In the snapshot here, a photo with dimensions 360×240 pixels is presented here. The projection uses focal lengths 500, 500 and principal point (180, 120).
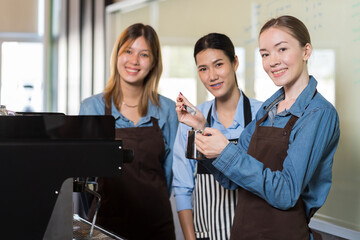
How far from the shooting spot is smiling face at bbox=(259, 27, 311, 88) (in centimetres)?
135

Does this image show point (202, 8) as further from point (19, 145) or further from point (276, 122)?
point (19, 145)

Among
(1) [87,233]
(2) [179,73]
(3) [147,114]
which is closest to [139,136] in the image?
(3) [147,114]

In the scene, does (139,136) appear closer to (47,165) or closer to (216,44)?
(216,44)

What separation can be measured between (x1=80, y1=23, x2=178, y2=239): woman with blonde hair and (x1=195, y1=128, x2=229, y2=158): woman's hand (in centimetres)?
75

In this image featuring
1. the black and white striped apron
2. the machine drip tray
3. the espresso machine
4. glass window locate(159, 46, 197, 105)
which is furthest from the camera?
glass window locate(159, 46, 197, 105)

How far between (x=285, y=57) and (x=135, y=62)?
3.00 ft

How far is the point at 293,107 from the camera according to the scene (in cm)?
132

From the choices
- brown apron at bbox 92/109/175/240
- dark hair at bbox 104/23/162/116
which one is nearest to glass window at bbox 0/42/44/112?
dark hair at bbox 104/23/162/116

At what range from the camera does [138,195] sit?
2035 mm

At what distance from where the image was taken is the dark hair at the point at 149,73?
215 centimetres

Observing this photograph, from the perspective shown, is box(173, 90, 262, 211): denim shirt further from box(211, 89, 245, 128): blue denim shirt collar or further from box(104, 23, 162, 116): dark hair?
box(104, 23, 162, 116): dark hair

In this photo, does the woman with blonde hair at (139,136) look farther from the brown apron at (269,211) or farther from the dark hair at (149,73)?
the brown apron at (269,211)

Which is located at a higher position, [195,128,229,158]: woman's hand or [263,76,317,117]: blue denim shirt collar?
[263,76,317,117]: blue denim shirt collar

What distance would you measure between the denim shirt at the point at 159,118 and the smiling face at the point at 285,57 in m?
0.83
